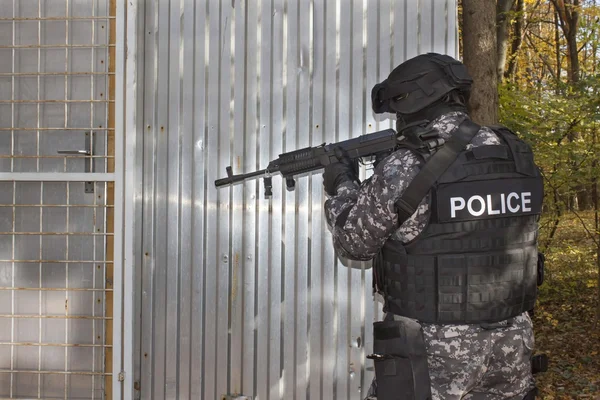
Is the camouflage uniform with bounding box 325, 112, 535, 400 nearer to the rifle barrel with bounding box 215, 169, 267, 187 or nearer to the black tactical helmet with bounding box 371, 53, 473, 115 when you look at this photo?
the black tactical helmet with bounding box 371, 53, 473, 115

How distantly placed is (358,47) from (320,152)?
84 centimetres

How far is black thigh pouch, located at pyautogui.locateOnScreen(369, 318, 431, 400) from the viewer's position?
2.54 meters

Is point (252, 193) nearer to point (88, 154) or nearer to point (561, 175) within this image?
point (88, 154)

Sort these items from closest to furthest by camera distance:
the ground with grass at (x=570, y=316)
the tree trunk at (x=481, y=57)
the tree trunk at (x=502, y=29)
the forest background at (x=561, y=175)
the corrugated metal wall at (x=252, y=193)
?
the corrugated metal wall at (x=252, y=193)
the tree trunk at (x=481, y=57)
the forest background at (x=561, y=175)
the ground with grass at (x=570, y=316)
the tree trunk at (x=502, y=29)

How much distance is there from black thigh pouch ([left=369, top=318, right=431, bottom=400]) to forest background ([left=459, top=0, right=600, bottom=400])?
2498 millimetres

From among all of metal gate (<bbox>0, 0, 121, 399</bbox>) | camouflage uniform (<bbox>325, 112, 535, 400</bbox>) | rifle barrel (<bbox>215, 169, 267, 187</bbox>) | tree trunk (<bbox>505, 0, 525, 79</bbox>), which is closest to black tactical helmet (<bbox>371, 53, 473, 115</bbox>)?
camouflage uniform (<bbox>325, 112, 535, 400</bbox>)

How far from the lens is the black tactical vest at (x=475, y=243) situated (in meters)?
2.48

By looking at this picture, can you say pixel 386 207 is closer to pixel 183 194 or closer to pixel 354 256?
pixel 354 256

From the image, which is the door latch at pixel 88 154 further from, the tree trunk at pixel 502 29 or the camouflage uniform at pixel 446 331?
the tree trunk at pixel 502 29

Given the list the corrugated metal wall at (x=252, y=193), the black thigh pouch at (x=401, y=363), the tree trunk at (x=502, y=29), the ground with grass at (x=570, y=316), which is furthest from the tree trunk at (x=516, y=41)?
the black thigh pouch at (x=401, y=363)

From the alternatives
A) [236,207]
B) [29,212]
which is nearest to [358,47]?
[236,207]

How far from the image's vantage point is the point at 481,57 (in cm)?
471

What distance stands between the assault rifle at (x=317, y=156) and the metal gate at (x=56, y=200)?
888mm

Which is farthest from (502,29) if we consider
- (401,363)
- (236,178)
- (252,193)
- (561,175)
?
(401,363)
